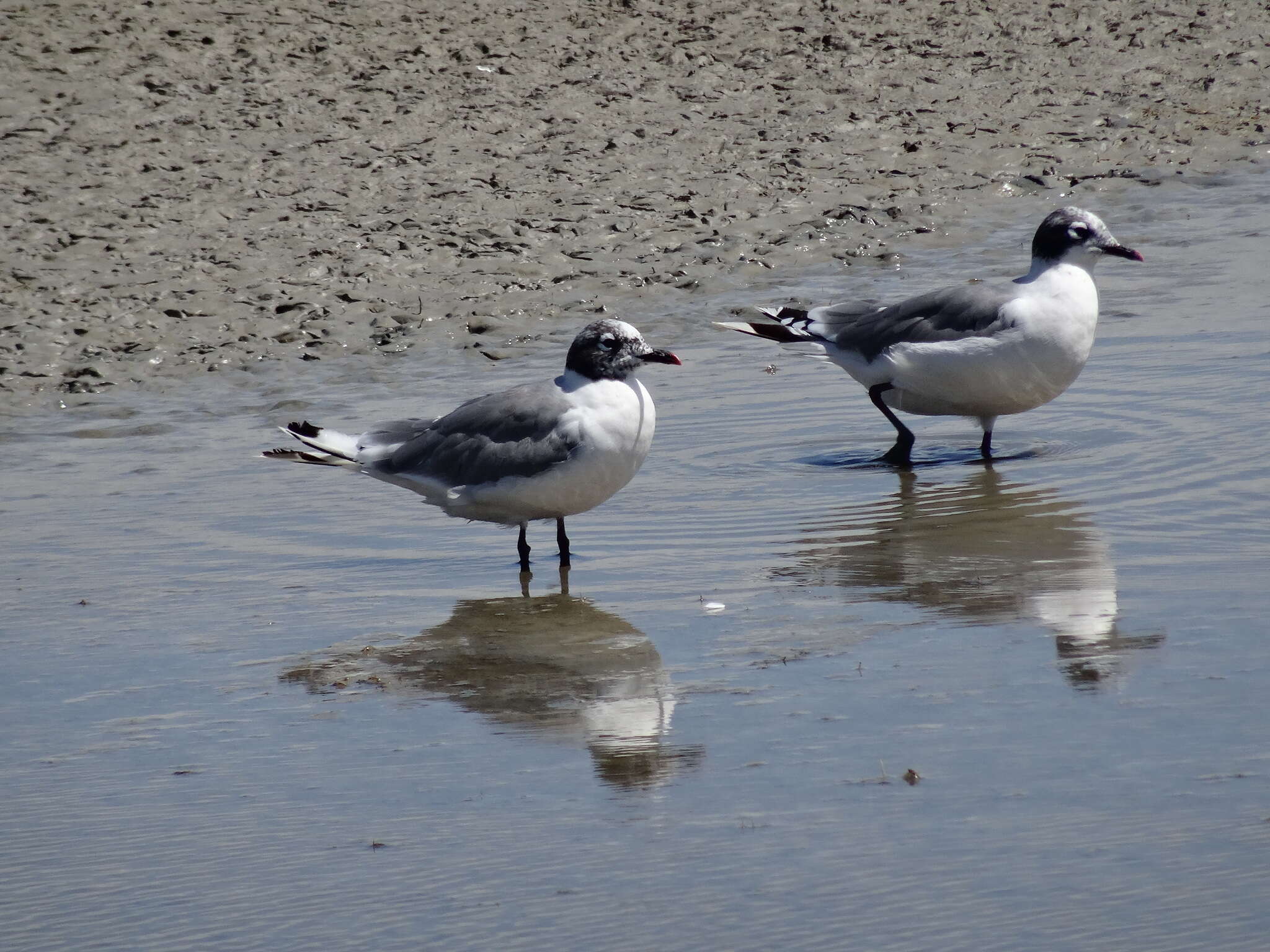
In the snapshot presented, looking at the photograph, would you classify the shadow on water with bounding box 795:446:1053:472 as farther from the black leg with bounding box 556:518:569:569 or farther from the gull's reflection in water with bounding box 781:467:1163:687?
the black leg with bounding box 556:518:569:569

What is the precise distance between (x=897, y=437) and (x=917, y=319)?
583 millimetres

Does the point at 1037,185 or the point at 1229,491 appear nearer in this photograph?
the point at 1229,491

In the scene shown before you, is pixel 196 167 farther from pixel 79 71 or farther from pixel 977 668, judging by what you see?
pixel 977 668

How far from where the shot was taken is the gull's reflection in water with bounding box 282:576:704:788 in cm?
496

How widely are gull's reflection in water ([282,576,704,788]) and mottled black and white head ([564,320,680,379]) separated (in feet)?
2.96

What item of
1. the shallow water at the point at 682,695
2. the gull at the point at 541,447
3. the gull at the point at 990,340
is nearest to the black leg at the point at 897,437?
the gull at the point at 990,340

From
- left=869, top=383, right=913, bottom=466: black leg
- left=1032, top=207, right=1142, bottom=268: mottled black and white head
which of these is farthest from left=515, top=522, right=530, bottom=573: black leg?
left=1032, top=207, right=1142, bottom=268: mottled black and white head

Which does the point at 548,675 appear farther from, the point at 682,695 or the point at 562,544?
the point at 562,544

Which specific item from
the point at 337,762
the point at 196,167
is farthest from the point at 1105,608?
the point at 196,167

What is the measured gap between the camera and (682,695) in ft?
17.5

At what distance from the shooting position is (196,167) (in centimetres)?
1338

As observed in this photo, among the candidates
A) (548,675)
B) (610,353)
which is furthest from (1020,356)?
(548,675)

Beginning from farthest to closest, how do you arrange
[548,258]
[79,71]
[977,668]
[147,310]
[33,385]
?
[79,71]
[548,258]
[147,310]
[33,385]
[977,668]

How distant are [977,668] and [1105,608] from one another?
0.74 meters
